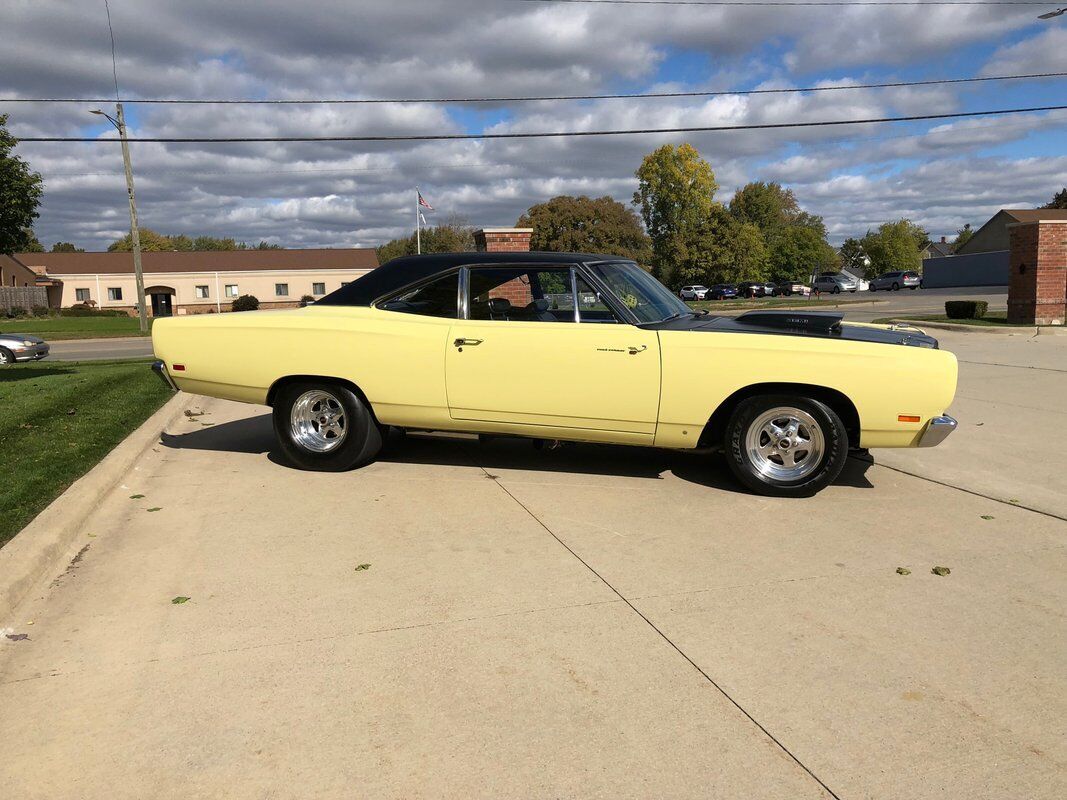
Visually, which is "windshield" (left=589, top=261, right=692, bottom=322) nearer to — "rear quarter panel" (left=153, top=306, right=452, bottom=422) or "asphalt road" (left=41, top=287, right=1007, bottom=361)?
"rear quarter panel" (left=153, top=306, right=452, bottom=422)

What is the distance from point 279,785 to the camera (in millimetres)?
2619

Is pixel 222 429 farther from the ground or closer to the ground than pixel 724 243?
closer to the ground

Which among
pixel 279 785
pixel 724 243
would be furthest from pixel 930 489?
pixel 724 243

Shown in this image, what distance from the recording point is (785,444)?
5.59 meters

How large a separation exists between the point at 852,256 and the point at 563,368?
133 metres

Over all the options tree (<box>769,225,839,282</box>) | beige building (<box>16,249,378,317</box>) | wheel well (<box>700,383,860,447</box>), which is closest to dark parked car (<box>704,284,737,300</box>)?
tree (<box>769,225,839,282</box>)

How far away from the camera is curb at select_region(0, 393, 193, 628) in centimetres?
405

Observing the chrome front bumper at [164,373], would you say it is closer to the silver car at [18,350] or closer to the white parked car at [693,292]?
the silver car at [18,350]

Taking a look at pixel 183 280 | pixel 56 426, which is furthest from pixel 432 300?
pixel 183 280

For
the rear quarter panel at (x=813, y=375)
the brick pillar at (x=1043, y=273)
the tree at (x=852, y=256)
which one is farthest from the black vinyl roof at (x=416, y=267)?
the tree at (x=852, y=256)

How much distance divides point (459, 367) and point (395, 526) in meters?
1.33

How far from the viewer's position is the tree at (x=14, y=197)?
61.3 feet

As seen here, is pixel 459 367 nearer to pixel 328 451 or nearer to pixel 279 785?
pixel 328 451

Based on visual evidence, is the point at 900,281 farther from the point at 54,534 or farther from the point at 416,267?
the point at 54,534
